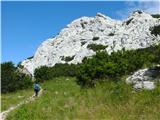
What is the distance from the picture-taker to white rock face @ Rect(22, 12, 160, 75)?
77438 mm

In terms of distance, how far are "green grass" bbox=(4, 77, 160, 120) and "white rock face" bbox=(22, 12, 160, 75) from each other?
47.6 meters

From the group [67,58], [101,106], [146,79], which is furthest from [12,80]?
[67,58]

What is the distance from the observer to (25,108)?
23812 millimetres

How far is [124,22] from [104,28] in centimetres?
506

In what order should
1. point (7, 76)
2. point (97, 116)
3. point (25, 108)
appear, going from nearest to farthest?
1. point (97, 116)
2. point (25, 108)
3. point (7, 76)

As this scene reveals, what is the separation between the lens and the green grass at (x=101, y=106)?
1931 centimetres

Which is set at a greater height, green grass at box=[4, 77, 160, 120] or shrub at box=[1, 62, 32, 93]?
shrub at box=[1, 62, 32, 93]

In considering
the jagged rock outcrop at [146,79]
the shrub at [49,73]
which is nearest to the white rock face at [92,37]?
the shrub at [49,73]

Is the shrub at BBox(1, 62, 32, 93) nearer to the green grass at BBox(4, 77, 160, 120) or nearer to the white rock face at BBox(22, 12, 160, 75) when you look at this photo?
the green grass at BBox(4, 77, 160, 120)

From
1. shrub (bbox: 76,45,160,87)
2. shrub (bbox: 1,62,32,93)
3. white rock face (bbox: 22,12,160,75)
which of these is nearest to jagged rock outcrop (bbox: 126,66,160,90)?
shrub (bbox: 76,45,160,87)

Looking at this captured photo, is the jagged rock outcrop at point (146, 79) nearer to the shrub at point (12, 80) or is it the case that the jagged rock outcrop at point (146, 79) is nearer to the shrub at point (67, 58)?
the shrub at point (12, 80)

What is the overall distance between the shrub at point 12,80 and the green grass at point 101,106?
2236cm

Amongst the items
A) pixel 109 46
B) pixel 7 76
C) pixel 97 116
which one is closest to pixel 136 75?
pixel 97 116

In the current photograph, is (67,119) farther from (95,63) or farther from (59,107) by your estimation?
(95,63)
